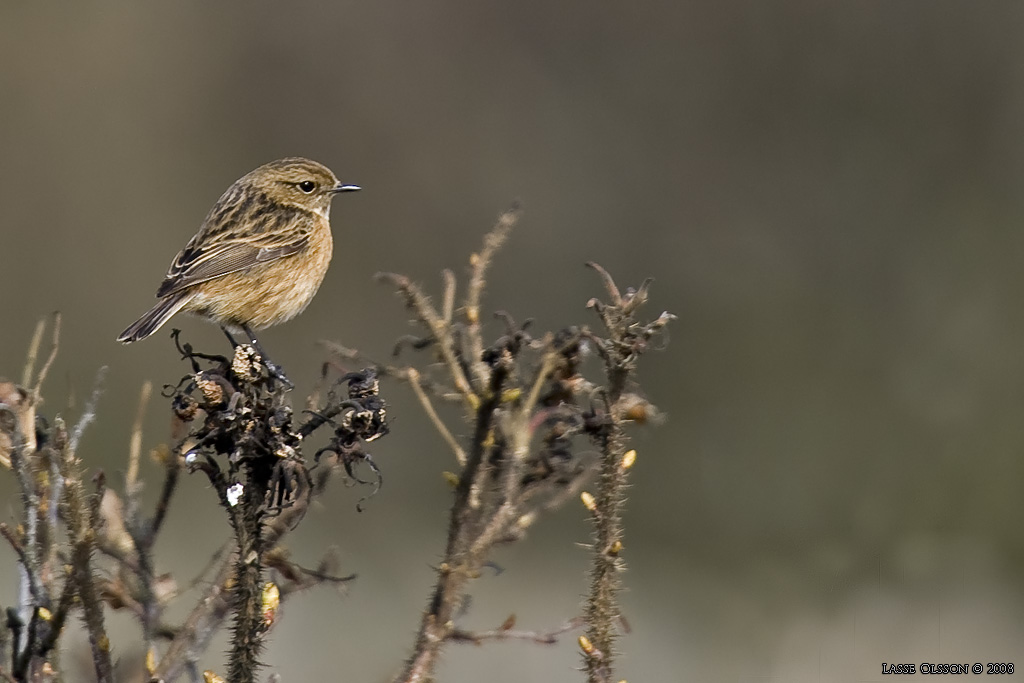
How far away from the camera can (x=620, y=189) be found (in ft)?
34.3

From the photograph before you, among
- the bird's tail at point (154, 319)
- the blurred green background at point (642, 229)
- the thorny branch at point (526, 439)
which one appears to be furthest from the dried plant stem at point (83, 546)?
the blurred green background at point (642, 229)

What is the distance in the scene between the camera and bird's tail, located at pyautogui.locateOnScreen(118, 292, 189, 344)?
4688 millimetres

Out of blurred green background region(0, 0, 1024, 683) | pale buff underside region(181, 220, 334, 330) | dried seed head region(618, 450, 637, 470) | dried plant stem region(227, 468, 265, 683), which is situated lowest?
dried plant stem region(227, 468, 265, 683)

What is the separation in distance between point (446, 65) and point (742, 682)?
20.5 feet

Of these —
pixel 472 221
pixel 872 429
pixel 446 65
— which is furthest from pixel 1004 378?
pixel 446 65

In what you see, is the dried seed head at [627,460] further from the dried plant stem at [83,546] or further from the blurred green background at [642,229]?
the blurred green background at [642,229]

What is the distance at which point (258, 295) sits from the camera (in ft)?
17.6

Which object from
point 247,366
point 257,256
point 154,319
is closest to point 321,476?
point 247,366

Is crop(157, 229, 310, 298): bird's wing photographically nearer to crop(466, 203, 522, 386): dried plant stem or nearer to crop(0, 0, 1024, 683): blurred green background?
crop(466, 203, 522, 386): dried plant stem

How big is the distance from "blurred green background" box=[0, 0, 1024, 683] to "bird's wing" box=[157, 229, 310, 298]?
3.87 metres

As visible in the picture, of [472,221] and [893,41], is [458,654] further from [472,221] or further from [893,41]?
[893,41]

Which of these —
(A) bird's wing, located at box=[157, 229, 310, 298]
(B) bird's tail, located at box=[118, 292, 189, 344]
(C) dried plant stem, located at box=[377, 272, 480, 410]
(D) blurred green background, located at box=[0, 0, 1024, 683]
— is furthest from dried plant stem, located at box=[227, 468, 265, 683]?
(D) blurred green background, located at box=[0, 0, 1024, 683]

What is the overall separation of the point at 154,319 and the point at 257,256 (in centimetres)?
74

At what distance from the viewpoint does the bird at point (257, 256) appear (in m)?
5.23
